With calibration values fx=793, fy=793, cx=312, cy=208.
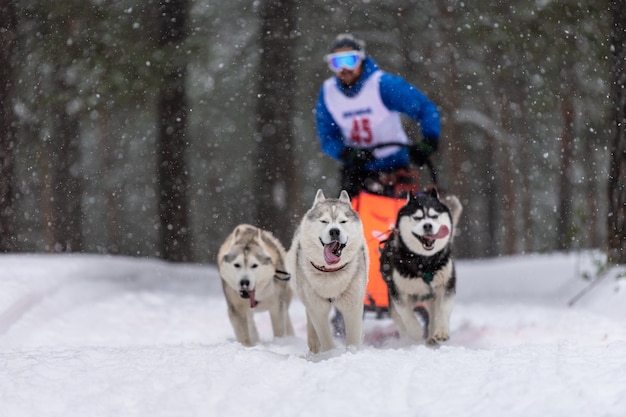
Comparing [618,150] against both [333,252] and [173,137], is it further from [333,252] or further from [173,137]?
[173,137]

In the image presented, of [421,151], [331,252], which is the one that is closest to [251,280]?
[331,252]

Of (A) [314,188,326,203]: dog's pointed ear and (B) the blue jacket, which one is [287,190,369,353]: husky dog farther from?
(B) the blue jacket

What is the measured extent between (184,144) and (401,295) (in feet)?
28.0

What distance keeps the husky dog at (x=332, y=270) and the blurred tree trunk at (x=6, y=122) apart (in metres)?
7.08

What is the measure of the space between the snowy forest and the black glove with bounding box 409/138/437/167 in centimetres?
335

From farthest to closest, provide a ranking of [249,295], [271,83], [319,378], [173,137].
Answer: [271,83] → [173,137] → [249,295] → [319,378]

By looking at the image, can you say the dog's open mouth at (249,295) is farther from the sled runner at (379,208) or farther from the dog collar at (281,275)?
the sled runner at (379,208)

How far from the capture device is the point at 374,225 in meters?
6.31

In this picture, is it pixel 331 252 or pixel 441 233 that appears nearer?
pixel 331 252

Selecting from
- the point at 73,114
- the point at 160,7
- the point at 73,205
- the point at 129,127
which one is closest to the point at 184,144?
the point at 160,7

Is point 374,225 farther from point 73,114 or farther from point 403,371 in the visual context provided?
point 73,114

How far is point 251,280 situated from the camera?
5.91 meters

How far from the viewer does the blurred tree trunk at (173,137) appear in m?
13.1

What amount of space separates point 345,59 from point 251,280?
6.35 ft
